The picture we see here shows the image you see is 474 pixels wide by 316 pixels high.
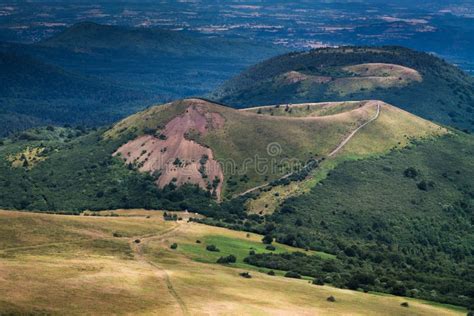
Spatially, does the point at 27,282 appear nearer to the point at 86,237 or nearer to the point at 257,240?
the point at 86,237

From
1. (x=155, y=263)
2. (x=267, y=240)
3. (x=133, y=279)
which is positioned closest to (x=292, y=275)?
(x=155, y=263)

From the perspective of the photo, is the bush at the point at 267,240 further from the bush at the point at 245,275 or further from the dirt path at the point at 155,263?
the bush at the point at 245,275

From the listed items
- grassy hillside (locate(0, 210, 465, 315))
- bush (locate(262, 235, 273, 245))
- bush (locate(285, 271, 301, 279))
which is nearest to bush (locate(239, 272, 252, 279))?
grassy hillside (locate(0, 210, 465, 315))

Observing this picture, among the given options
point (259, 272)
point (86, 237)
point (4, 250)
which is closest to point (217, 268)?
point (259, 272)

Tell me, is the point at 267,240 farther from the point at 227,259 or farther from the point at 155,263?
the point at 155,263

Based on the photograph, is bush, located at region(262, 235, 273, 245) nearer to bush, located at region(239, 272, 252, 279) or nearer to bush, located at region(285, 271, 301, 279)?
bush, located at region(285, 271, 301, 279)

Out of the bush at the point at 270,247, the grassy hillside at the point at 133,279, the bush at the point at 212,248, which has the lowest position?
the bush at the point at 270,247

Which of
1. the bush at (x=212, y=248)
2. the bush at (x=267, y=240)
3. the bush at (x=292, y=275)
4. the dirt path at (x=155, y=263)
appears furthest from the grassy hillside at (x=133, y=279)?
the bush at (x=267, y=240)
